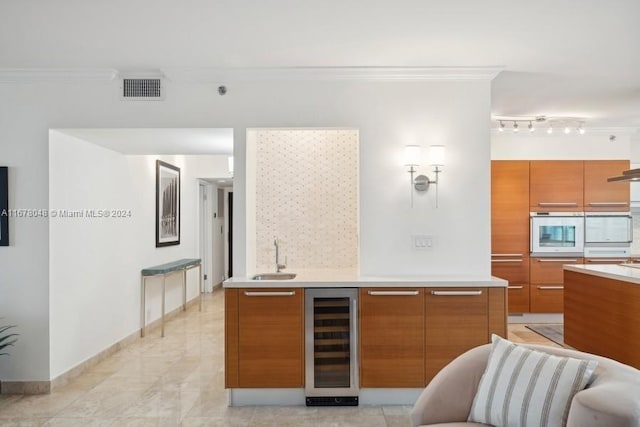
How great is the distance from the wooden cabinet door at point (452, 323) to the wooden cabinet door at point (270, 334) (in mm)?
948

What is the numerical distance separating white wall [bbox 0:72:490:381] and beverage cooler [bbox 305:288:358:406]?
0.46m

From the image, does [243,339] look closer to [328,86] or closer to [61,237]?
[61,237]

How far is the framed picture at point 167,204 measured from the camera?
18.6ft

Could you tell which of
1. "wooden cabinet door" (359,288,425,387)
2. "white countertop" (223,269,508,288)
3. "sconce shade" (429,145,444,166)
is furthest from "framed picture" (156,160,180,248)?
"sconce shade" (429,145,444,166)

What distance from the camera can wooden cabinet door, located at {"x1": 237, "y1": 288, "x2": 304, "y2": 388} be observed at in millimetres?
3178

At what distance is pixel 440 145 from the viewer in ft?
11.5

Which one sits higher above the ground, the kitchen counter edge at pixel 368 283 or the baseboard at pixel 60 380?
the kitchen counter edge at pixel 368 283

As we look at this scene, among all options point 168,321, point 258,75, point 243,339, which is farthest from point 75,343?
point 258,75

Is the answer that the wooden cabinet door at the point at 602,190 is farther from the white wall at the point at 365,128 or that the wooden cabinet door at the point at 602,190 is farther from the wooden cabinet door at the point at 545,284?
the white wall at the point at 365,128

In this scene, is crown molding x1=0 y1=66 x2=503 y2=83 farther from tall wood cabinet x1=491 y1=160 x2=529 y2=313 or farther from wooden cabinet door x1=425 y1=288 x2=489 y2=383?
tall wood cabinet x1=491 y1=160 x2=529 y2=313

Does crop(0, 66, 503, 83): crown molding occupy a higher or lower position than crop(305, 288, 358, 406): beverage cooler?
higher

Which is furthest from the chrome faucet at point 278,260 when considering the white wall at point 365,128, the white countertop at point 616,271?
the white countertop at point 616,271

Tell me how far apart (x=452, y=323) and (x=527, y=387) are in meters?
1.43

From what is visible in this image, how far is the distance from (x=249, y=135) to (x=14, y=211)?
199 cm
